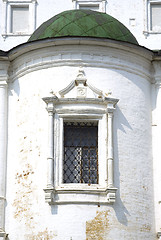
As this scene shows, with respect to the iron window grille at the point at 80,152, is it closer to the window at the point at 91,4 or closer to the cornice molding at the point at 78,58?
the cornice molding at the point at 78,58

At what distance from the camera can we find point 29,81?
22.3 meters

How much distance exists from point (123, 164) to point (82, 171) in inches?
42.0

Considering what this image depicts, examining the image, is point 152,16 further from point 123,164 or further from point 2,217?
point 2,217

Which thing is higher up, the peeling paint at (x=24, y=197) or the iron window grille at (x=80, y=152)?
the iron window grille at (x=80, y=152)

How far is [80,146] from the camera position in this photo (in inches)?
856

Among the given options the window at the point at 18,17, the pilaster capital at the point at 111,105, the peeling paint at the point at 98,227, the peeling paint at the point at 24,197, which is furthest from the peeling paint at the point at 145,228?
the window at the point at 18,17

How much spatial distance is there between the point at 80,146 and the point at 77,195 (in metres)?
1.46

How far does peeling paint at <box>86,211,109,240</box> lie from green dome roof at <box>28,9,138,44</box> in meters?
4.81

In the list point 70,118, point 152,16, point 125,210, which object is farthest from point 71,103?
point 152,16

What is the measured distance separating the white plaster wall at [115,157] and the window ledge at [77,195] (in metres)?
0.15

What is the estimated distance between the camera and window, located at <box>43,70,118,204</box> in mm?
20922

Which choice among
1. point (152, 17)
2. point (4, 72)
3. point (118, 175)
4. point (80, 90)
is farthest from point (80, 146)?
point (152, 17)

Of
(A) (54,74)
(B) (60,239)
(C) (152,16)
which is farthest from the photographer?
(C) (152,16)

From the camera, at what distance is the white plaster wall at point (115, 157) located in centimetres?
2086
